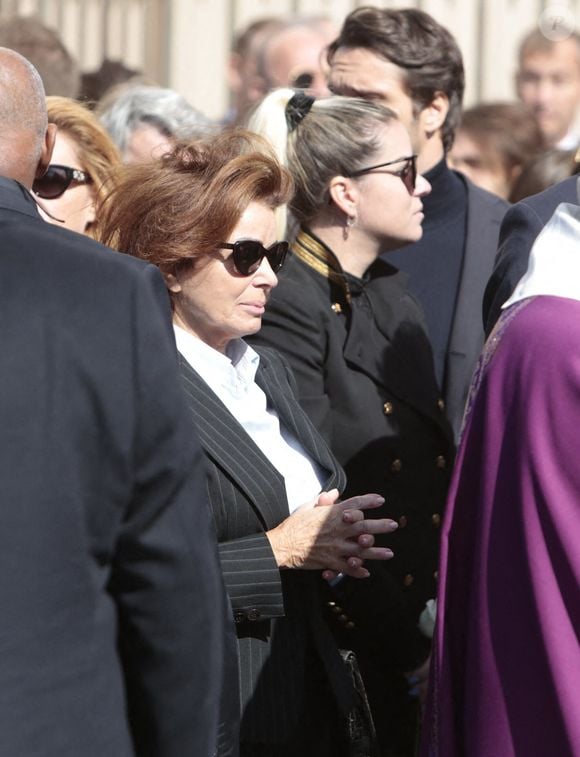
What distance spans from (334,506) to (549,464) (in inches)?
31.3

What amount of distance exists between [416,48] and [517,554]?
2.61m

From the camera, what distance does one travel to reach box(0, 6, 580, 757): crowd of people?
89.1 inches

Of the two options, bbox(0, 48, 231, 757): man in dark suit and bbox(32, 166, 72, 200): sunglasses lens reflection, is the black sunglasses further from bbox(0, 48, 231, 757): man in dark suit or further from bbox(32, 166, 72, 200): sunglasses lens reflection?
bbox(0, 48, 231, 757): man in dark suit

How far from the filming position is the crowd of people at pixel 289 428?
2264 mm

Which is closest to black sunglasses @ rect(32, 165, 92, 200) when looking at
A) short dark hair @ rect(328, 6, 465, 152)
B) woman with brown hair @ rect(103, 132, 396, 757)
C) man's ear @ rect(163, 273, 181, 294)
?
woman with brown hair @ rect(103, 132, 396, 757)

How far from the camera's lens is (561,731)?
2.47 meters

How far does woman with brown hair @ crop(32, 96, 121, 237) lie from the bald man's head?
145 centimetres

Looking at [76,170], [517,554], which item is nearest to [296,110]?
[76,170]

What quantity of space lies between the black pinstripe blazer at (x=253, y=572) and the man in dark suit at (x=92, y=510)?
2.16ft

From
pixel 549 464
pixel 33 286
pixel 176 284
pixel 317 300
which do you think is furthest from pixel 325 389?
pixel 33 286

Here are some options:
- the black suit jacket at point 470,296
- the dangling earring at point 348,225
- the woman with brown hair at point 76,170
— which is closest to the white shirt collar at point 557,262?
the dangling earring at point 348,225

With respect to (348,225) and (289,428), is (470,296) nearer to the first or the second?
(348,225)

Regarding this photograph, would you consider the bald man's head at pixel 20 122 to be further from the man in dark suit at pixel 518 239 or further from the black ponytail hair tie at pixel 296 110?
the black ponytail hair tie at pixel 296 110

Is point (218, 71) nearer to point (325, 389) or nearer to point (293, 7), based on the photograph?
point (293, 7)
